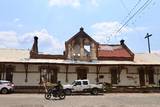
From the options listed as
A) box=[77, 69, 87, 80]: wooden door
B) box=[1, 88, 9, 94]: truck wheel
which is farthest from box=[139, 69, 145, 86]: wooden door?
box=[1, 88, 9, 94]: truck wheel

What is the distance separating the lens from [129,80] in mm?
41500

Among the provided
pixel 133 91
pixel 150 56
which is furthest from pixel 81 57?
pixel 150 56

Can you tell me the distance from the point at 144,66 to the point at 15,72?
1796 centimetres

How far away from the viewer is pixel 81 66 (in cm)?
4050

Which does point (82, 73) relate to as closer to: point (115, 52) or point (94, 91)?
point (115, 52)

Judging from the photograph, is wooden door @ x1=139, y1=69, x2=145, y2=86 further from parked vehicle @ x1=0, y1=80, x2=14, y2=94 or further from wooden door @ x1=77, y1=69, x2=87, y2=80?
parked vehicle @ x1=0, y1=80, x2=14, y2=94

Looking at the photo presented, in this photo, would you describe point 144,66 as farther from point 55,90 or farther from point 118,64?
point 55,90

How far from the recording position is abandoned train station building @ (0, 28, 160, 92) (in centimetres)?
3931

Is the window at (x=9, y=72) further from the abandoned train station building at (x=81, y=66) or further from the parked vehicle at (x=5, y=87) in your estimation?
the parked vehicle at (x=5, y=87)

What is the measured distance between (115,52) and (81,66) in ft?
21.1

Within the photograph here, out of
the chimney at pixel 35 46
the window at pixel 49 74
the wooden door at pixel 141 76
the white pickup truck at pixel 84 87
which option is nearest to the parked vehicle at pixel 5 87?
the window at pixel 49 74

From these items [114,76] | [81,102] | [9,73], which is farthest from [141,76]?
[81,102]

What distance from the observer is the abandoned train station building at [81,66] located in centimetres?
3931

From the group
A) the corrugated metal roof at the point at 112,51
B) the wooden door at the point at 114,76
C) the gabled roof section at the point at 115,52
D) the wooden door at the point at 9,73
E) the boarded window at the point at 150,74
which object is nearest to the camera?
the wooden door at the point at 9,73
